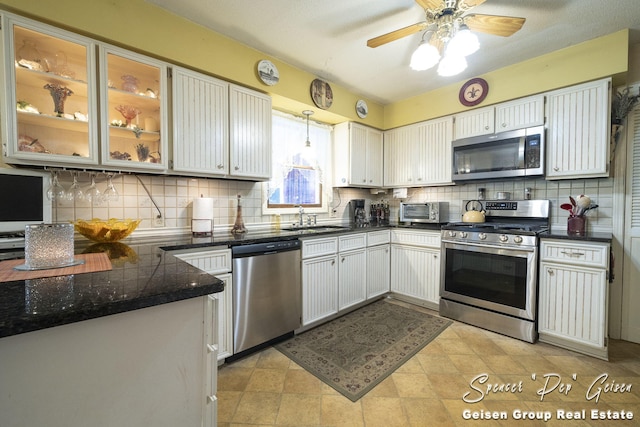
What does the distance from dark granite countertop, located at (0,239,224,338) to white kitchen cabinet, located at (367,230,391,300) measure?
2.32 metres

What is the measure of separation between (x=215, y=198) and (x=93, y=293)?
1.80 metres

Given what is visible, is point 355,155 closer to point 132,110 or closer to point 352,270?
point 352,270

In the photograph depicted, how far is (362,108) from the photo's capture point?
3.40 meters

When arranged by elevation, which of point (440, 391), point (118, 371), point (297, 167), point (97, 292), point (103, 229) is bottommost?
point (440, 391)

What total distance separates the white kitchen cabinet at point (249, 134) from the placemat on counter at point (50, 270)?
Answer: 1.30 metres

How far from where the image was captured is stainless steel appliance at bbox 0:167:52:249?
149 centimetres

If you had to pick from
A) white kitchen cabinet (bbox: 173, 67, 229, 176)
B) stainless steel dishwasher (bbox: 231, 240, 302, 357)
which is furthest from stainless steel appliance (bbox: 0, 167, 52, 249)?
stainless steel dishwasher (bbox: 231, 240, 302, 357)

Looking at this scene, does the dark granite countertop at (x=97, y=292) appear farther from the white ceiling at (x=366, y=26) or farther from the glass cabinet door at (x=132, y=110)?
the white ceiling at (x=366, y=26)

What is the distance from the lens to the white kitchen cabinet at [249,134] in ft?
7.50

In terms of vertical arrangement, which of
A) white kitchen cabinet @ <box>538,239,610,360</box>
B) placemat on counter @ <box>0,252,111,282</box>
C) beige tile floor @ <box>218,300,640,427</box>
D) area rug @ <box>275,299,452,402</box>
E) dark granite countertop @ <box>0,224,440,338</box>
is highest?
placemat on counter @ <box>0,252,111,282</box>

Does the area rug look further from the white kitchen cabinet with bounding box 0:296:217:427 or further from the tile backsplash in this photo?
the tile backsplash

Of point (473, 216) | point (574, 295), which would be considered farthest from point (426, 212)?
point (574, 295)

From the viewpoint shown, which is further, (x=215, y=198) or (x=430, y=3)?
(x=215, y=198)

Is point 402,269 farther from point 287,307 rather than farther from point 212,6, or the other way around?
point 212,6
